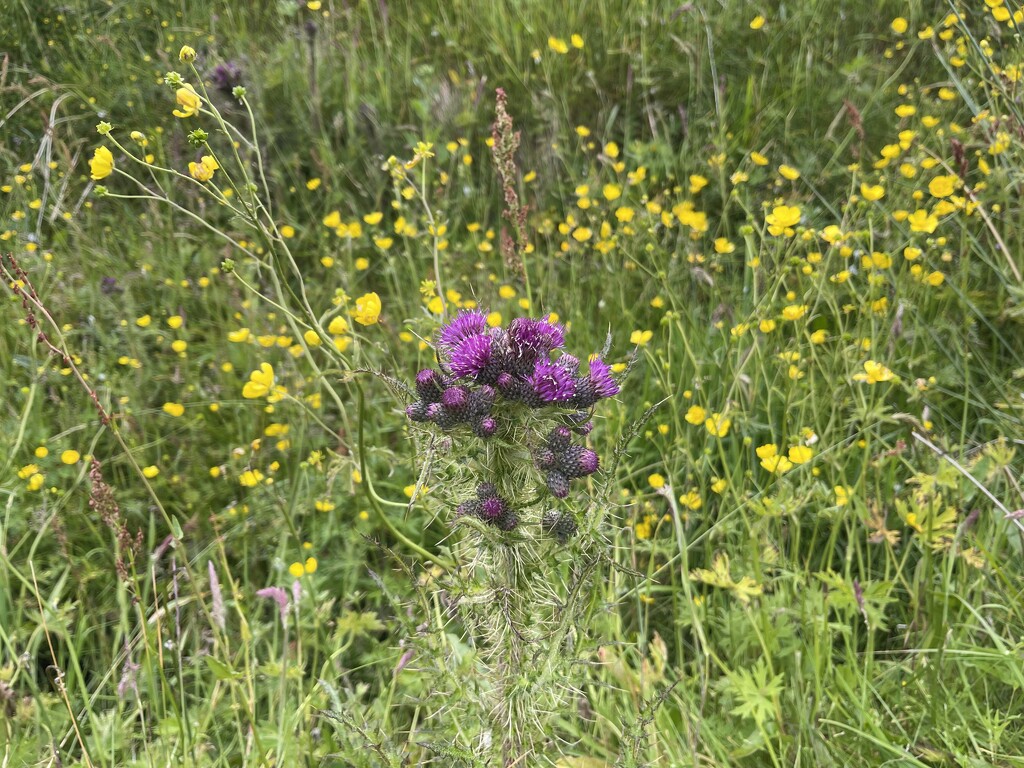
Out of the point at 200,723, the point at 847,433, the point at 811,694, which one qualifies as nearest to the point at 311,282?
the point at 200,723

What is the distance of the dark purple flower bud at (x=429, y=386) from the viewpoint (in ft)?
4.23

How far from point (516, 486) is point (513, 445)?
0.10 meters

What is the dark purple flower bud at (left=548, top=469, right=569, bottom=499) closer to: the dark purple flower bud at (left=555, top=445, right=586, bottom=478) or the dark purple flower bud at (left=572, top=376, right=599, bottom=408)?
the dark purple flower bud at (left=555, top=445, right=586, bottom=478)

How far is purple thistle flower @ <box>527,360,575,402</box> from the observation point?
3.89 ft

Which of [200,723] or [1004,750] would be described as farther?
[200,723]

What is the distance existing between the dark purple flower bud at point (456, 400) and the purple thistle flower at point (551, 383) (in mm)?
110

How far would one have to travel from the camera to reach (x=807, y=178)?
10.6 feet

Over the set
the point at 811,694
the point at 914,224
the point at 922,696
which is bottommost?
the point at 811,694

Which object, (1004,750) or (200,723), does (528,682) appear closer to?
(200,723)

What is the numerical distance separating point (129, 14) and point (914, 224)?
→ 152 inches

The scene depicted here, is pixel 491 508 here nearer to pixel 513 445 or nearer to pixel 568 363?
pixel 513 445

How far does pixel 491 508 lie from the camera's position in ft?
4.00

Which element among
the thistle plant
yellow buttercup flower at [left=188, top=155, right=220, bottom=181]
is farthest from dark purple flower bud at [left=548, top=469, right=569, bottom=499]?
yellow buttercup flower at [left=188, top=155, right=220, bottom=181]

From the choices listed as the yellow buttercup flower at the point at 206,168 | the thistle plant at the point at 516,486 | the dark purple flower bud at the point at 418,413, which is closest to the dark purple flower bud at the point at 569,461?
the thistle plant at the point at 516,486
